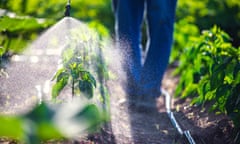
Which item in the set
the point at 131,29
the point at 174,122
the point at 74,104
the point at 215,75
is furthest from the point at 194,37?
the point at 74,104

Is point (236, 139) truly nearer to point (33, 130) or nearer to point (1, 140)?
point (1, 140)

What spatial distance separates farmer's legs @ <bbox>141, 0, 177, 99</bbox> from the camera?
351 centimetres

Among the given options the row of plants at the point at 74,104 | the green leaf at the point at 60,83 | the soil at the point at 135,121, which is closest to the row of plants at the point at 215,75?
the soil at the point at 135,121

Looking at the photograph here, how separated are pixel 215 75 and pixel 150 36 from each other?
1.23 m

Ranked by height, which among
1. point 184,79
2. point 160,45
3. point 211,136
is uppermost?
point 160,45

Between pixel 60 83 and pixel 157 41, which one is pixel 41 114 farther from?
pixel 157 41

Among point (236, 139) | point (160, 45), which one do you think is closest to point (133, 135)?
point (236, 139)

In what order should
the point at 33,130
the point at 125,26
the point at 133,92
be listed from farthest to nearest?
the point at 125,26 < the point at 133,92 < the point at 33,130

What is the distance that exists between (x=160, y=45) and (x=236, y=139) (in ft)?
5.16

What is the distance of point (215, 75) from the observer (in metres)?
2.55

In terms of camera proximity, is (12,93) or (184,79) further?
(184,79)

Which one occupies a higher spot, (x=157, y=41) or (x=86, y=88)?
(x=157, y=41)

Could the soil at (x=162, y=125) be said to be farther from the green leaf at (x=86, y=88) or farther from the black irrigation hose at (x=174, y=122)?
the green leaf at (x=86, y=88)

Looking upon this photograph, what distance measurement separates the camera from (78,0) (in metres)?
5.59
